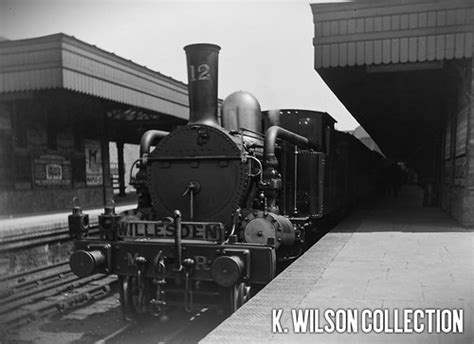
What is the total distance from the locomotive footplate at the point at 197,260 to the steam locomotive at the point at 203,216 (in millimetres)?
11

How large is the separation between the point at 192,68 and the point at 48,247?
19.0 ft

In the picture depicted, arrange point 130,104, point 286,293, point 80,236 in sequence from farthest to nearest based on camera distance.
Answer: point 130,104 < point 80,236 < point 286,293

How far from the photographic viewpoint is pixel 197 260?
14.4ft

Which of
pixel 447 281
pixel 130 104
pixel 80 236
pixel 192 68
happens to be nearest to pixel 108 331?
pixel 80 236

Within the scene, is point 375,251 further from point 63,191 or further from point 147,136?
point 63,191

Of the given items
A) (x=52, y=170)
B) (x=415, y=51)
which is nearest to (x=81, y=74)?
(x=52, y=170)

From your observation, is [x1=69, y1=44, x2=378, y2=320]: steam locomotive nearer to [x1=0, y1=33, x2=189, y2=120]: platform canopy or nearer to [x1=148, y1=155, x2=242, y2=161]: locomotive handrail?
[x1=148, y1=155, x2=242, y2=161]: locomotive handrail

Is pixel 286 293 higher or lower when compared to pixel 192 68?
lower

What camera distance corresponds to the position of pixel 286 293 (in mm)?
3785

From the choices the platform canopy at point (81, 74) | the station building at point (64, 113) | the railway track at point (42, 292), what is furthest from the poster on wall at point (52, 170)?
the railway track at point (42, 292)

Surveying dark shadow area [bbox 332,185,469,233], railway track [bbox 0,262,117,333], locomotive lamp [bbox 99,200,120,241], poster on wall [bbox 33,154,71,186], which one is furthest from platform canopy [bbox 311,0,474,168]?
poster on wall [bbox 33,154,71,186]

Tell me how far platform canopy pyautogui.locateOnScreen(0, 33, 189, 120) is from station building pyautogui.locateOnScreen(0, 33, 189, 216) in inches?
0.8

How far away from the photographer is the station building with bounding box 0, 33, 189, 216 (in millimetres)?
8812

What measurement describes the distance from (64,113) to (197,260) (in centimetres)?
1065
